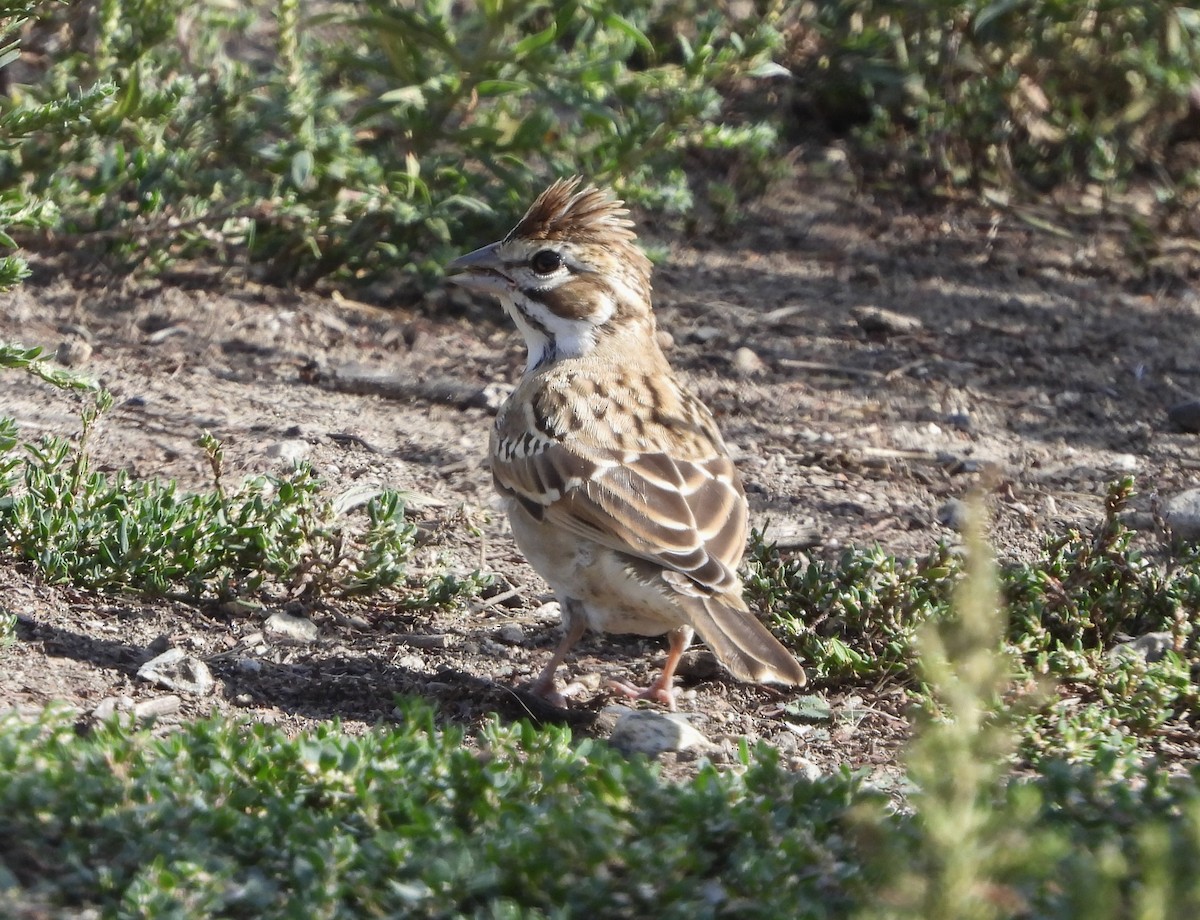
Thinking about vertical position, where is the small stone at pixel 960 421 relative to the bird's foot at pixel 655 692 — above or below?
above

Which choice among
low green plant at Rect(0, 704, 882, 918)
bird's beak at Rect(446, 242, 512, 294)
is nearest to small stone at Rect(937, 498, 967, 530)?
bird's beak at Rect(446, 242, 512, 294)

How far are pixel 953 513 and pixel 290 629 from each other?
2.71 meters

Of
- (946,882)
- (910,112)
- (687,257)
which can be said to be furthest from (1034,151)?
(946,882)

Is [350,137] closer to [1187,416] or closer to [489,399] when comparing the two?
[489,399]

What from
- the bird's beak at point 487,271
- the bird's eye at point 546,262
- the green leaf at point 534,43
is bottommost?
the bird's beak at point 487,271

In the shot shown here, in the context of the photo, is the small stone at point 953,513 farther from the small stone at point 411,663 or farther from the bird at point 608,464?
the small stone at point 411,663

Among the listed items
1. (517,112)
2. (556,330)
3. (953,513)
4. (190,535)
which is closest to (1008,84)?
(517,112)

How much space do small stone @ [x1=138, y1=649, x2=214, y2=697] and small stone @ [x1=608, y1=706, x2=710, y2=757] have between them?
1303 millimetres

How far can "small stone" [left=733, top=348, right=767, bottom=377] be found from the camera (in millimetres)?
7961

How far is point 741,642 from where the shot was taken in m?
4.98

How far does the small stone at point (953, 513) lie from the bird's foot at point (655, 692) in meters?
1.60

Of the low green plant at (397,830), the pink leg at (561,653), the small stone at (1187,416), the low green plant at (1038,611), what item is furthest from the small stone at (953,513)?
the low green plant at (397,830)

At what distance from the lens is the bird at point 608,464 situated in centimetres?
518

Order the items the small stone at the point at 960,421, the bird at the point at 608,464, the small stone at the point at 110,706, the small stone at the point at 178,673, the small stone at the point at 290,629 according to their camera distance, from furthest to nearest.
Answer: the small stone at the point at 960,421
the small stone at the point at 290,629
the bird at the point at 608,464
the small stone at the point at 178,673
the small stone at the point at 110,706
